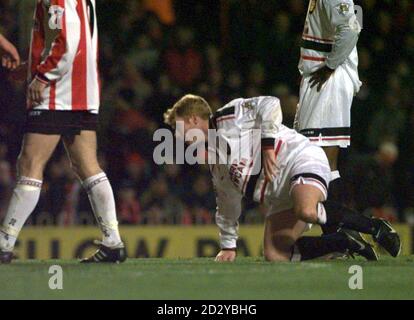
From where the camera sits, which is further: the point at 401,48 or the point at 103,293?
the point at 401,48

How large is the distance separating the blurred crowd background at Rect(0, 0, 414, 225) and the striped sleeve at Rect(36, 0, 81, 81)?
4795 millimetres

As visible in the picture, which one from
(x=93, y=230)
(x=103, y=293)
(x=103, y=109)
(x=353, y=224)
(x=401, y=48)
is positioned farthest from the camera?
(x=401, y=48)

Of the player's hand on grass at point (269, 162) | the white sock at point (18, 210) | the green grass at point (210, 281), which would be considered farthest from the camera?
the player's hand on grass at point (269, 162)

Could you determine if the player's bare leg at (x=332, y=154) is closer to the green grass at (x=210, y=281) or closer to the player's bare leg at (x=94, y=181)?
the green grass at (x=210, y=281)

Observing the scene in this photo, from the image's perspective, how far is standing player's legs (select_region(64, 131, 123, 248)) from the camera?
8.34m

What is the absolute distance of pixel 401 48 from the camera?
14883 millimetres

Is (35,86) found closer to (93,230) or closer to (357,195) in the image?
(93,230)

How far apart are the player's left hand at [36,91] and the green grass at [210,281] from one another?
114 centimetres

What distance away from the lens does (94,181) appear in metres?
8.34

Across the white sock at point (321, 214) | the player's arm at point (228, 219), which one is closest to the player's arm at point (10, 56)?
the player's arm at point (228, 219)

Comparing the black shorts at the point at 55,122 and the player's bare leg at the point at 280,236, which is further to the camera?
the player's bare leg at the point at 280,236

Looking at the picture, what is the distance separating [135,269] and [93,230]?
4.88 meters

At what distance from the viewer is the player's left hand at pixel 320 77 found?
948 centimetres

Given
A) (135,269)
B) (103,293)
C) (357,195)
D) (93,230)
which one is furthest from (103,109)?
(103,293)
